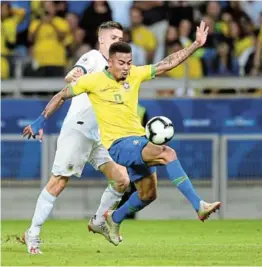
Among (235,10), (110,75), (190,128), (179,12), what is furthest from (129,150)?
(235,10)

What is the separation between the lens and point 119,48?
12078mm

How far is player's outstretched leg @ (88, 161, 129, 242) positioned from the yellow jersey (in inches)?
38.1

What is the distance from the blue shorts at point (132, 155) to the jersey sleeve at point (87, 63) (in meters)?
0.95

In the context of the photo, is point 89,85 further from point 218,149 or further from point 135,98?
point 218,149

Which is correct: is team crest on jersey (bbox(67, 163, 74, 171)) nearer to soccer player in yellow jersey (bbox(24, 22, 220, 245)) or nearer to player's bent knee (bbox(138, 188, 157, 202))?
soccer player in yellow jersey (bbox(24, 22, 220, 245))

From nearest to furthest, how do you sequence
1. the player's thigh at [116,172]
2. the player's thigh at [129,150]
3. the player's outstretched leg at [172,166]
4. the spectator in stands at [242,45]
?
the player's outstretched leg at [172,166], the player's thigh at [129,150], the player's thigh at [116,172], the spectator in stands at [242,45]

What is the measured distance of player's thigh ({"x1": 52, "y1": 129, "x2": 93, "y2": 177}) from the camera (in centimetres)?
1241

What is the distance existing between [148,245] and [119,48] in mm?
2429

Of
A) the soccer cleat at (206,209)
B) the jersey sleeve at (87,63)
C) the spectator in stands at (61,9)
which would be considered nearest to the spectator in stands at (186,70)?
the spectator in stands at (61,9)

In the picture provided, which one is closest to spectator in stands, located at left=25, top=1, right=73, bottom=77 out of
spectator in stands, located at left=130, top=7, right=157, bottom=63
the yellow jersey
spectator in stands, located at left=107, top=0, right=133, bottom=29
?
spectator in stands, located at left=107, top=0, right=133, bottom=29

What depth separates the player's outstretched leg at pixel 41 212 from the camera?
12.0m

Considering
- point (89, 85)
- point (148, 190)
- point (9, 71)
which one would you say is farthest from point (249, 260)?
point (9, 71)

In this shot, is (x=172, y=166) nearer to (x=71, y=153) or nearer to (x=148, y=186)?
(x=148, y=186)

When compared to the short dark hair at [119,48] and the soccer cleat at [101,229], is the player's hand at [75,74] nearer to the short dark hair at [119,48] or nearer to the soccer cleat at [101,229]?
the short dark hair at [119,48]
